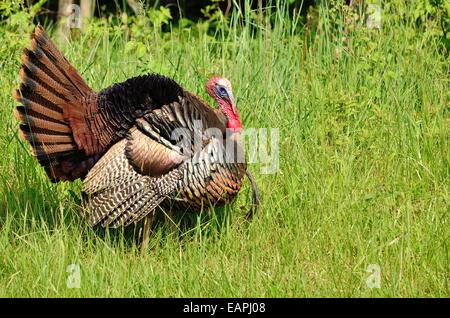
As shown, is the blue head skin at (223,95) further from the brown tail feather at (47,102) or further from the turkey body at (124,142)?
the brown tail feather at (47,102)

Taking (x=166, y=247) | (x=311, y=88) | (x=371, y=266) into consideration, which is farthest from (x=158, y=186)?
(x=311, y=88)

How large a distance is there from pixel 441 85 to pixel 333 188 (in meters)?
1.44

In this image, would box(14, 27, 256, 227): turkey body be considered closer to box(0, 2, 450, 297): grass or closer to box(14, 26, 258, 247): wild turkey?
box(14, 26, 258, 247): wild turkey

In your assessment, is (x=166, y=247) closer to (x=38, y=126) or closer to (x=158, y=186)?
(x=158, y=186)

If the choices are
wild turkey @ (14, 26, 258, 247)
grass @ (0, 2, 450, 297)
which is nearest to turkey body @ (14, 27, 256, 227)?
wild turkey @ (14, 26, 258, 247)

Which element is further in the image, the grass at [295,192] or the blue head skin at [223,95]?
the blue head skin at [223,95]

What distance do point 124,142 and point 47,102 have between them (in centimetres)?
48

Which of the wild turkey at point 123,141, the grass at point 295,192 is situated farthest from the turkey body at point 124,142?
the grass at point 295,192

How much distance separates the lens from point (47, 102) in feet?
17.4

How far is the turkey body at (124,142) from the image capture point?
5.23 m

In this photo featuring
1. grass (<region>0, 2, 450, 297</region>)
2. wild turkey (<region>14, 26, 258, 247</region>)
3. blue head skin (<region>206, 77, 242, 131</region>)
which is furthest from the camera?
blue head skin (<region>206, 77, 242, 131</region>)

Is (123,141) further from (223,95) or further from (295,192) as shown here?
(295,192)

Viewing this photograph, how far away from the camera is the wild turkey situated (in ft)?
17.1

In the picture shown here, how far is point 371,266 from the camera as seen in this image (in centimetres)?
485
